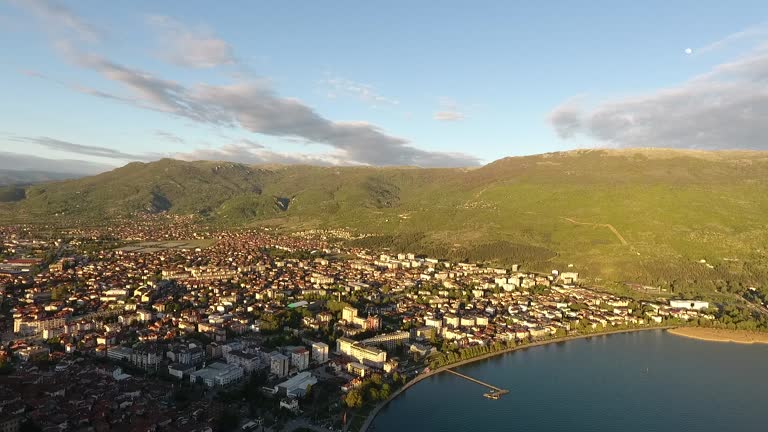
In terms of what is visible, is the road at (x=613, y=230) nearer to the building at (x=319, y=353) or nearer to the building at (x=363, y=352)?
the building at (x=363, y=352)

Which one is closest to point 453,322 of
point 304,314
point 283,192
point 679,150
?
point 304,314

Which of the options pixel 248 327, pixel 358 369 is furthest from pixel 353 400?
pixel 248 327

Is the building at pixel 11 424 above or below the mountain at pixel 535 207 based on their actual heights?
below

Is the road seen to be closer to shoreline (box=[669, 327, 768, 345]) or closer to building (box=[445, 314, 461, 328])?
shoreline (box=[669, 327, 768, 345])

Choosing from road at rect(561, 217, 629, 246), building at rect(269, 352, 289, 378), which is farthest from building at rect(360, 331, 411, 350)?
road at rect(561, 217, 629, 246)

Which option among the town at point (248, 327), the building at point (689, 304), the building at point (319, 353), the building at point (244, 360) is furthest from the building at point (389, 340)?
the building at point (689, 304)

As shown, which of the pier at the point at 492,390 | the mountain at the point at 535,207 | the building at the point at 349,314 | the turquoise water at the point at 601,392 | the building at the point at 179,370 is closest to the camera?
the turquoise water at the point at 601,392
